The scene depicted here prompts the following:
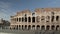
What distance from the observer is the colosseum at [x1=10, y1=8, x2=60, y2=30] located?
49.8 m

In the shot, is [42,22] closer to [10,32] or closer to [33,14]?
[33,14]

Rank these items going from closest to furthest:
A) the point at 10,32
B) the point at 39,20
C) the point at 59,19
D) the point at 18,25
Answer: the point at 10,32 → the point at 59,19 → the point at 39,20 → the point at 18,25

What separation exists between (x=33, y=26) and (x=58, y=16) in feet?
29.9

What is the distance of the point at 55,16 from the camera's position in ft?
163

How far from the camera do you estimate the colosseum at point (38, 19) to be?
49.8 meters

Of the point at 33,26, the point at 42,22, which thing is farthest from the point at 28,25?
the point at 42,22

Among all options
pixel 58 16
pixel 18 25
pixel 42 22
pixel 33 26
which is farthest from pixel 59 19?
pixel 18 25

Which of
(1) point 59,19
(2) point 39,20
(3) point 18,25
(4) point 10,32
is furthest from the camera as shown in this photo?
(3) point 18,25

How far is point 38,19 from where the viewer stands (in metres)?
53.0

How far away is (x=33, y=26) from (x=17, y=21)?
770 centimetres

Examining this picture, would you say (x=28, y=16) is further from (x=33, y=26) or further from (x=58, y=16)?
(x=58, y=16)

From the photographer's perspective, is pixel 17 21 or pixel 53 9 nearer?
pixel 53 9

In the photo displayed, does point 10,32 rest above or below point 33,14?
below

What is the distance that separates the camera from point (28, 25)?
54.4 m
